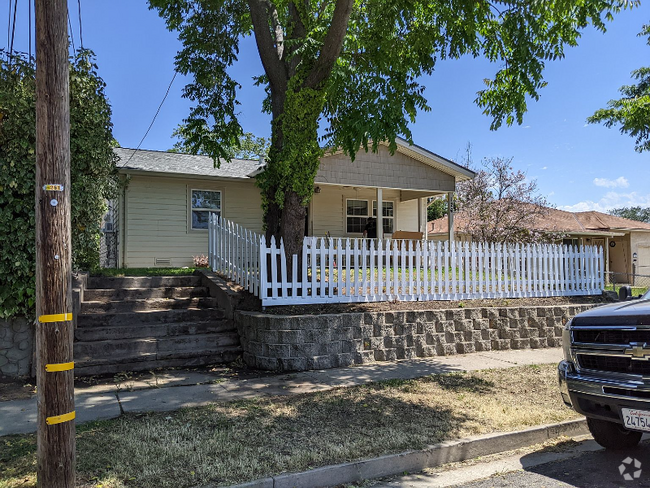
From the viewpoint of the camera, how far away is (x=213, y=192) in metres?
15.8

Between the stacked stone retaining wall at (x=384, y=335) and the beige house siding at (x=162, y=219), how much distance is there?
7704mm

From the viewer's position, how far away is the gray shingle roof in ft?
47.6

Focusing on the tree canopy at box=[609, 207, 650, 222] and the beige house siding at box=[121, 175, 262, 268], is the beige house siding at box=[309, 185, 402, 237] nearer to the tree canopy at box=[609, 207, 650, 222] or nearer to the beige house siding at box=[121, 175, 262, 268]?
the beige house siding at box=[121, 175, 262, 268]

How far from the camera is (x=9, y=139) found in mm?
6188

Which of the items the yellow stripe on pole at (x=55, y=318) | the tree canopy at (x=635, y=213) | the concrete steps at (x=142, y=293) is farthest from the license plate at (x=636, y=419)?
the tree canopy at (x=635, y=213)

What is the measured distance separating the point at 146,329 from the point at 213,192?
28.5ft

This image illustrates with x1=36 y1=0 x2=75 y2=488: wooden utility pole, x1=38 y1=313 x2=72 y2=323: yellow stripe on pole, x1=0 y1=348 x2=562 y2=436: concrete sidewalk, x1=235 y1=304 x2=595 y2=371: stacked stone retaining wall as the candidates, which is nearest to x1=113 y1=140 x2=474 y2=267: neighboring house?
x1=235 y1=304 x2=595 y2=371: stacked stone retaining wall

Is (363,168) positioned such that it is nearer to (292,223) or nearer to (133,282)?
(292,223)

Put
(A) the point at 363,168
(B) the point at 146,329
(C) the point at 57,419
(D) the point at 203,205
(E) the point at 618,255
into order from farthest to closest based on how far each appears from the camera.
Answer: (E) the point at 618,255
(A) the point at 363,168
(D) the point at 203,205
(B) the point at 146,329
(C) the point at 57,419

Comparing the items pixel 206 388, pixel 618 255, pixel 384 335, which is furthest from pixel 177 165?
pixel 618 255

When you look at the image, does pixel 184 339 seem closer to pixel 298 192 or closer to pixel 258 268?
pixel 258 268

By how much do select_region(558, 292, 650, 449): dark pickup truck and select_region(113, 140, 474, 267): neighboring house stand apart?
11249 mm

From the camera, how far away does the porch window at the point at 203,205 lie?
1553 cm

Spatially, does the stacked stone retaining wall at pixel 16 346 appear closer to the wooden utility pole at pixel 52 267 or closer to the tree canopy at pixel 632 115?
the wooden utility pole at pixel 52 267
